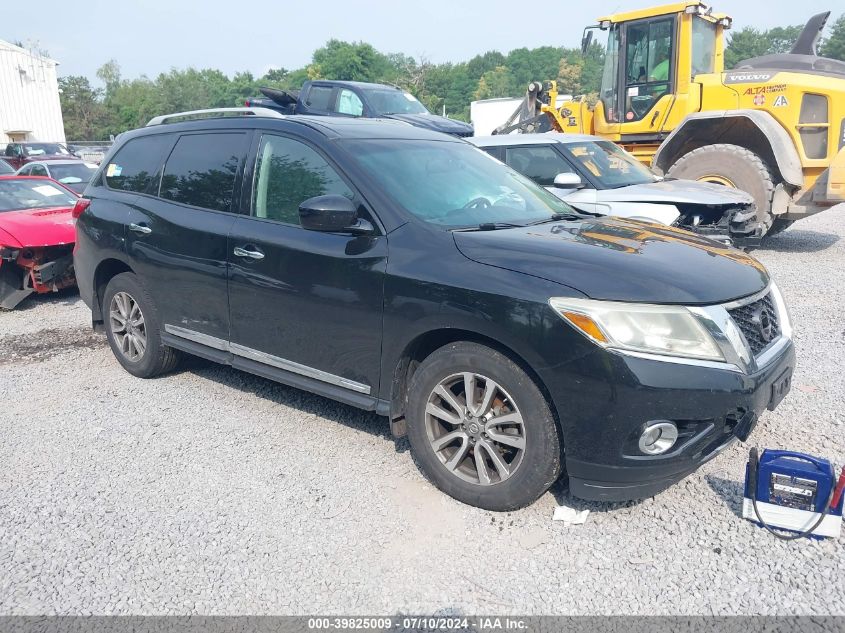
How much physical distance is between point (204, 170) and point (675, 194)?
547 centimetres

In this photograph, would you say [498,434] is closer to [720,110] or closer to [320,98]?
[720,110]

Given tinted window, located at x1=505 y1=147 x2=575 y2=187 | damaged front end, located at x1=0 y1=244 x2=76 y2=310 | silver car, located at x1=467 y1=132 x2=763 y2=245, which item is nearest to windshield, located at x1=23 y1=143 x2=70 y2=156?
damaged front end, located at x1=0 y1=244 x2=76 y2=310

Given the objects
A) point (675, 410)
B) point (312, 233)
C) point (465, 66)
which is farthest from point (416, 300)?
point (465, 66)

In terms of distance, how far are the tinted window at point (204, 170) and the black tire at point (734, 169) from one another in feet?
24.5

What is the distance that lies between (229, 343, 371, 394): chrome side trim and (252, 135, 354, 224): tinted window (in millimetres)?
828

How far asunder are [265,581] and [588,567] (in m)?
1.36

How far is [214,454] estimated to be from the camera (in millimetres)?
3986

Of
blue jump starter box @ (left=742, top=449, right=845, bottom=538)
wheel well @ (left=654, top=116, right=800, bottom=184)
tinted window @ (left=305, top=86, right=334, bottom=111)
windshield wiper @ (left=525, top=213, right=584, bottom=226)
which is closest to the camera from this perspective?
blue jump starter box @ (left=742, top=449, right=845, bottom=538)

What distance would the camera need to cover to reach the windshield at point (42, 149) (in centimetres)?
2320

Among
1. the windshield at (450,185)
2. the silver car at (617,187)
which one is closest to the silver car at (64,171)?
the silver car at (617,187)

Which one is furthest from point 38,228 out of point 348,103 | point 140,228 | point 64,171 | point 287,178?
point 64,171

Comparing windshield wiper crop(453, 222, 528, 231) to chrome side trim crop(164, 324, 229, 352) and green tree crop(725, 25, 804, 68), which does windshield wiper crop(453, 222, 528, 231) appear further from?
green tree crop(725, 25, 804, 68)

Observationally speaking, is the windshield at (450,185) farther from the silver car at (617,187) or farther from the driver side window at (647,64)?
the driver side window at (647,64)

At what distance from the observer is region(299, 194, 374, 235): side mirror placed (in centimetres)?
354
